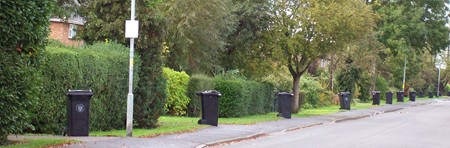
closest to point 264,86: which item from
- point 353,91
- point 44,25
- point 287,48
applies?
point 287,48

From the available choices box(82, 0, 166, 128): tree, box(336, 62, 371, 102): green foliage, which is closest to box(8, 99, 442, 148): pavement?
box(82, 0, 166, 128): tree

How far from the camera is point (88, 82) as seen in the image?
15.7 meters

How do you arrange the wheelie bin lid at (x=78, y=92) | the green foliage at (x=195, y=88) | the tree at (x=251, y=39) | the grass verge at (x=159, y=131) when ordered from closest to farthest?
1. the wheelie bin lid at (x=78, y=92)
2. the grass verge at (x=159, y=131)
3. the green foliage at (x=195, y=88)
4. the tree at (x=251, y=39)

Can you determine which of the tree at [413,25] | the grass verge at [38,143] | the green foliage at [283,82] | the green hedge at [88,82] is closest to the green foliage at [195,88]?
the green hedge at [88,82]

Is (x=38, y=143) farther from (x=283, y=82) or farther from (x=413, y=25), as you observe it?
(x=413, y=25)

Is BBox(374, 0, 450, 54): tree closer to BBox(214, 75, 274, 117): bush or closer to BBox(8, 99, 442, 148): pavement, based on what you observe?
BBox(214, 75, 274, 117): bush

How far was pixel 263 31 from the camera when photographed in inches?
1187

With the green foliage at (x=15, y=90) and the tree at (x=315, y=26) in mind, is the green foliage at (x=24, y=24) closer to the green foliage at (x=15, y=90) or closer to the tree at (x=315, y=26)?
the green foliage at (x=15, y=90)

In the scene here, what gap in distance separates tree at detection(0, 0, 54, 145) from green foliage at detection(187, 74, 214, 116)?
13841 mm

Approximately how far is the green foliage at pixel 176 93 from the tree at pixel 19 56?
1268 cm

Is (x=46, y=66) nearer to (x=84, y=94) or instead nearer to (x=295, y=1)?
→ (x=84, y=94)

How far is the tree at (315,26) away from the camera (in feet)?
92.0

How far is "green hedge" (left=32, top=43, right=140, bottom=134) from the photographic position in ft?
47.6

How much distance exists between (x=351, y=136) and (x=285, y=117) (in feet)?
25.7
